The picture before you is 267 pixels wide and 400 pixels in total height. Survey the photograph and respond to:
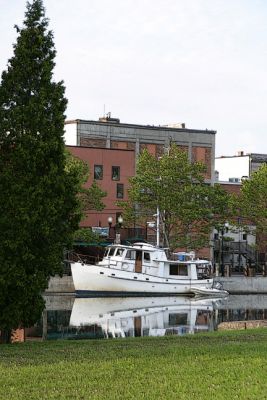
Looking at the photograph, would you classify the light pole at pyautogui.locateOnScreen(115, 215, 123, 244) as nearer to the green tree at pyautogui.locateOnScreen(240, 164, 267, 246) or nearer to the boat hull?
the boat hull

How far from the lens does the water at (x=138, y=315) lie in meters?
34.0

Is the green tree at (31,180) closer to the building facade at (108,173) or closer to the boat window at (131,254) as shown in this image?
the boat window at (131,254)

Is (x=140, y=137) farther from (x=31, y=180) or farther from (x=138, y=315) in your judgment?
(x=31, y=180)

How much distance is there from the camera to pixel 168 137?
89188mm

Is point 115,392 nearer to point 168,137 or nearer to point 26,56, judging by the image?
point 26,56

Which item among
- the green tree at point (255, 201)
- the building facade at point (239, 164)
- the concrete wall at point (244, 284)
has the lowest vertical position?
the concrete wall at point (244, 284)

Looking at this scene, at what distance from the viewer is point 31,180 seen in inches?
787

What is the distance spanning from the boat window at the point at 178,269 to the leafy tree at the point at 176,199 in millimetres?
3907

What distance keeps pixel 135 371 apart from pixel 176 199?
54037 millimetres

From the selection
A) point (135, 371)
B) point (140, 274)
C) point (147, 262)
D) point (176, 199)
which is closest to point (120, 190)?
point (176, 199)

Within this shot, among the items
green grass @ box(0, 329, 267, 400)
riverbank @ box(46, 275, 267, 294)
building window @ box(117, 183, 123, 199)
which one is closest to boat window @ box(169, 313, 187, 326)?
green grass @ box(0, 329, 267, 400)

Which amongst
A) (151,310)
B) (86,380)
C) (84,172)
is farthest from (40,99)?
(84,172)

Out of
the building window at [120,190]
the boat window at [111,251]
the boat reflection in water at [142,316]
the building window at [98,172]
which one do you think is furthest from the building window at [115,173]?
the boat reflection in water at [142,316]

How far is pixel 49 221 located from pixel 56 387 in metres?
7.41
